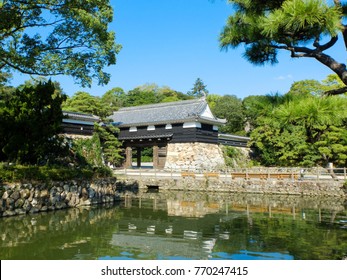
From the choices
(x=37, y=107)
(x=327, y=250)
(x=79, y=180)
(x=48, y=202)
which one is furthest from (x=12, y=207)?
(x=327, y=250)

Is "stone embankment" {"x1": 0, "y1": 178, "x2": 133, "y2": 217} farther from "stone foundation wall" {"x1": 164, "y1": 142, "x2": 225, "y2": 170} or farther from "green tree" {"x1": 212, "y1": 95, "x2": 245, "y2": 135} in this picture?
"green tree" {"x1": 212, "y1": 95, "x2": 245, "y2": 135}

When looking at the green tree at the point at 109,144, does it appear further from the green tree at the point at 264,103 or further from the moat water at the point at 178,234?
the green tree at the point at 264,103

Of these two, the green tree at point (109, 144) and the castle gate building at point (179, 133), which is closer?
the castle gate building at point (179, 133)

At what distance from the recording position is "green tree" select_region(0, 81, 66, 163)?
1136 centimetres

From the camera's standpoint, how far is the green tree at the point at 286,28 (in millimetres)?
3580

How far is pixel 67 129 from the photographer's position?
71.8ft

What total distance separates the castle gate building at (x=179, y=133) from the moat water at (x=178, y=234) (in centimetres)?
1240

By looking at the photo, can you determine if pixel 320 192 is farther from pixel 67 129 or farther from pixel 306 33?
pixel 67 129

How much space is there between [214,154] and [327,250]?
786 inches

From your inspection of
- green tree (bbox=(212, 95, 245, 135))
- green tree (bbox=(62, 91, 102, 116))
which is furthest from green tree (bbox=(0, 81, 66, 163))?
green tree (bbox=(212, 95, 245, 135))

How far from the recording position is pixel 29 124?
11.3 m

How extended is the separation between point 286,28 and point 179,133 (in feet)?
70.7

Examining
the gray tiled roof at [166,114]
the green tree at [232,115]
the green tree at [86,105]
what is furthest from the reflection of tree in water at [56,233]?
the green tree at [232,115]

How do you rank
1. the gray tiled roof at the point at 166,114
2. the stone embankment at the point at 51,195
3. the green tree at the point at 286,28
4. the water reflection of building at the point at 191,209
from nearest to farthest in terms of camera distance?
the green tree at the point at 286,28
the stone embankment at the point at 51,195
the water reflection of building at the point at 191,209
the gray tiled roof at the point at 166,114
